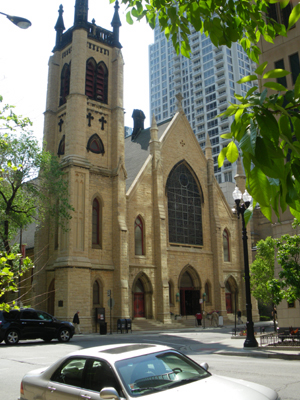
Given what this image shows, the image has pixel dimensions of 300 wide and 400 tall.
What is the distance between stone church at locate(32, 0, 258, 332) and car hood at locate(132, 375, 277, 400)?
2281 centimetres

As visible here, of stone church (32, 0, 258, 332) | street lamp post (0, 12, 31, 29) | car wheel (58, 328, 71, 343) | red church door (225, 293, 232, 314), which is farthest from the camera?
red church door (225, 293, 232, 314)

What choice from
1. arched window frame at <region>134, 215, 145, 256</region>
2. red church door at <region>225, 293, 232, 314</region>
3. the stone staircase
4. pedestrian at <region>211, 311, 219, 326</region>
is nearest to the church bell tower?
the stone staircase

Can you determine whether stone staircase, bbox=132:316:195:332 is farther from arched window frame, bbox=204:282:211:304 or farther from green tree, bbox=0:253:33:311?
green tree, bbox=0:253:33:311

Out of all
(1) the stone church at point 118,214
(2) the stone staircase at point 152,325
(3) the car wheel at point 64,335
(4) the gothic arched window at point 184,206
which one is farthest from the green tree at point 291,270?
(4) the gothic arched window at point 184,206

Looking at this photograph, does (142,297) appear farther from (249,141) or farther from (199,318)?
(249,141)

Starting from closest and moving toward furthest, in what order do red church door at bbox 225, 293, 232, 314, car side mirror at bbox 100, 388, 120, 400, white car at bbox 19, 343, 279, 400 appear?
1. car side mirror at bbox 100, 388, 120, 400
2. white car at bbox 19, 343, 279, 400
3. red church door at bbox 225, 293, 232, 314

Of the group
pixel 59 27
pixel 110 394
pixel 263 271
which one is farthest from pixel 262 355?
pixel 59 27

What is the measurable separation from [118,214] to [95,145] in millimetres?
6186

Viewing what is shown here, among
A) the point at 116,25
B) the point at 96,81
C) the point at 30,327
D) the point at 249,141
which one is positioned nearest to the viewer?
the point at 249,141

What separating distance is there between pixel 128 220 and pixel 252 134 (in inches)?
1215

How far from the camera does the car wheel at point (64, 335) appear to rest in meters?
20.9

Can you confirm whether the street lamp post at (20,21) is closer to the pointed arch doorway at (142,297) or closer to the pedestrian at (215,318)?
the pointed arch doorway at (142,297)

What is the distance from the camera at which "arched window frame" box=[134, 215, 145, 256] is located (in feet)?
111

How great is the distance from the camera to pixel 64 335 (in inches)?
827
